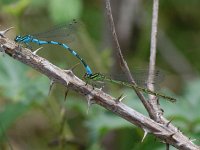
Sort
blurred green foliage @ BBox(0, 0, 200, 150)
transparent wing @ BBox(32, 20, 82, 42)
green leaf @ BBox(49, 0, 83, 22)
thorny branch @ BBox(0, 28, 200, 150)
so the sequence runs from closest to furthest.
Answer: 1. thorny branch @ BBox(0, 28, 200, 150)
2. transparent wing @ BBox(32, 20, 82, 42)
3. blurred green foliage @ BBox(0, 0, 200, 150)
4. green leaf @ BBox(49, 0, 83, 22)

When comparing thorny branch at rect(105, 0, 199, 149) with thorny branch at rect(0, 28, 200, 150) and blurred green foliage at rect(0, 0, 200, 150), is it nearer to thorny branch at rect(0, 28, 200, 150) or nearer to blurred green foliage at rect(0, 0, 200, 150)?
thorny branch at rect(0, 28, 200, 150)

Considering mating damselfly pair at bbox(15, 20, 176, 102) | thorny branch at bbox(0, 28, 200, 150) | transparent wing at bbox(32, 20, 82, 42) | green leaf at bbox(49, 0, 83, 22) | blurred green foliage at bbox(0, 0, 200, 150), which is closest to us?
thorny branch at bbox(0, 28, 200, 150)

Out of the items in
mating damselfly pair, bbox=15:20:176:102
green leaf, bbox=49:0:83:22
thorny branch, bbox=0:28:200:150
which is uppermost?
green leaf, bbox=49:0:83:22

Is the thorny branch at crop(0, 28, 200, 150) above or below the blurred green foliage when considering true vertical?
below

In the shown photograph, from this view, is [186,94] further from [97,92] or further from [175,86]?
[97,92]

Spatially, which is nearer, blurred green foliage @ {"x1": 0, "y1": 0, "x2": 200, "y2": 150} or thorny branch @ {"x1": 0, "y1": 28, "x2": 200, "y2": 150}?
thorny branch @ {"x1": 0, "y1": 28, "x2": 200, "y2": 150}

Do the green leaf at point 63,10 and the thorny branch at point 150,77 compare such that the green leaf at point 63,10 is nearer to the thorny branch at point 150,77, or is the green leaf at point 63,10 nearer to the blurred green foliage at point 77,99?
the blurred green foliage at point 77,99

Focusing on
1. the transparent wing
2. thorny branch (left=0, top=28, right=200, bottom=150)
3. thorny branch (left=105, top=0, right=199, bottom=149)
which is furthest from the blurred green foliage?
thorny branch (left=0, top=28, right=200, bottom=150)

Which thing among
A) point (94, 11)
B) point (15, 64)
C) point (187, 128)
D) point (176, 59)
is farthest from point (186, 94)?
point (94, 11)
